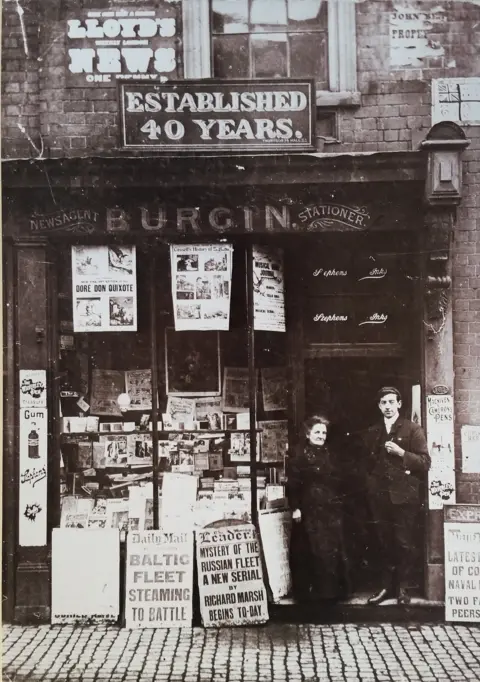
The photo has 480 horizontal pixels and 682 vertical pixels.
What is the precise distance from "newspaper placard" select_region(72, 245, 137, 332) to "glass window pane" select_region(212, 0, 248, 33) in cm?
218

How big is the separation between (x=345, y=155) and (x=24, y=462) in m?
4.01

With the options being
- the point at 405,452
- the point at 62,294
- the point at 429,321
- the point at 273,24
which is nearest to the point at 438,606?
the point at 405,452

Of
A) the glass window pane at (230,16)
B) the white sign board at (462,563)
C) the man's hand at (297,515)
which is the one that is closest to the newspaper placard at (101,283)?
the glass window pane at (230,16)

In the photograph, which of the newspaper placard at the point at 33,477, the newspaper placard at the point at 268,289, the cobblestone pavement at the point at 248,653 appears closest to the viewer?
the cobblestone pavement at the point at 248,653

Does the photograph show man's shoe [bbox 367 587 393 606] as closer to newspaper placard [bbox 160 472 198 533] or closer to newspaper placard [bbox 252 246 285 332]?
newspaper placard [bbox 160 472 198 533]

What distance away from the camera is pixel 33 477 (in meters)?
6.43

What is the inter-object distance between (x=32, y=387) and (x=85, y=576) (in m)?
1.79

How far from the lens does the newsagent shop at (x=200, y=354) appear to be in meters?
6.24

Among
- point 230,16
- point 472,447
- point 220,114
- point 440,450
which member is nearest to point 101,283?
point 220,114

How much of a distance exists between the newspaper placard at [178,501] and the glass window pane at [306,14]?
428 cm

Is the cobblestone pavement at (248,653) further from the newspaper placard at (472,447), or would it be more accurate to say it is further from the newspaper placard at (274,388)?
the newspaper placard at (274,388)

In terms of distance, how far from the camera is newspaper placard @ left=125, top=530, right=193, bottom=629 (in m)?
6.30

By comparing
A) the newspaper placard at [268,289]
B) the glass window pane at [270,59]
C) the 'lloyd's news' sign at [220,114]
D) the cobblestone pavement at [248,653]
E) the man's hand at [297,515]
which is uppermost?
the glass window pane at [270,59]

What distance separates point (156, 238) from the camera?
6438 millimetres
